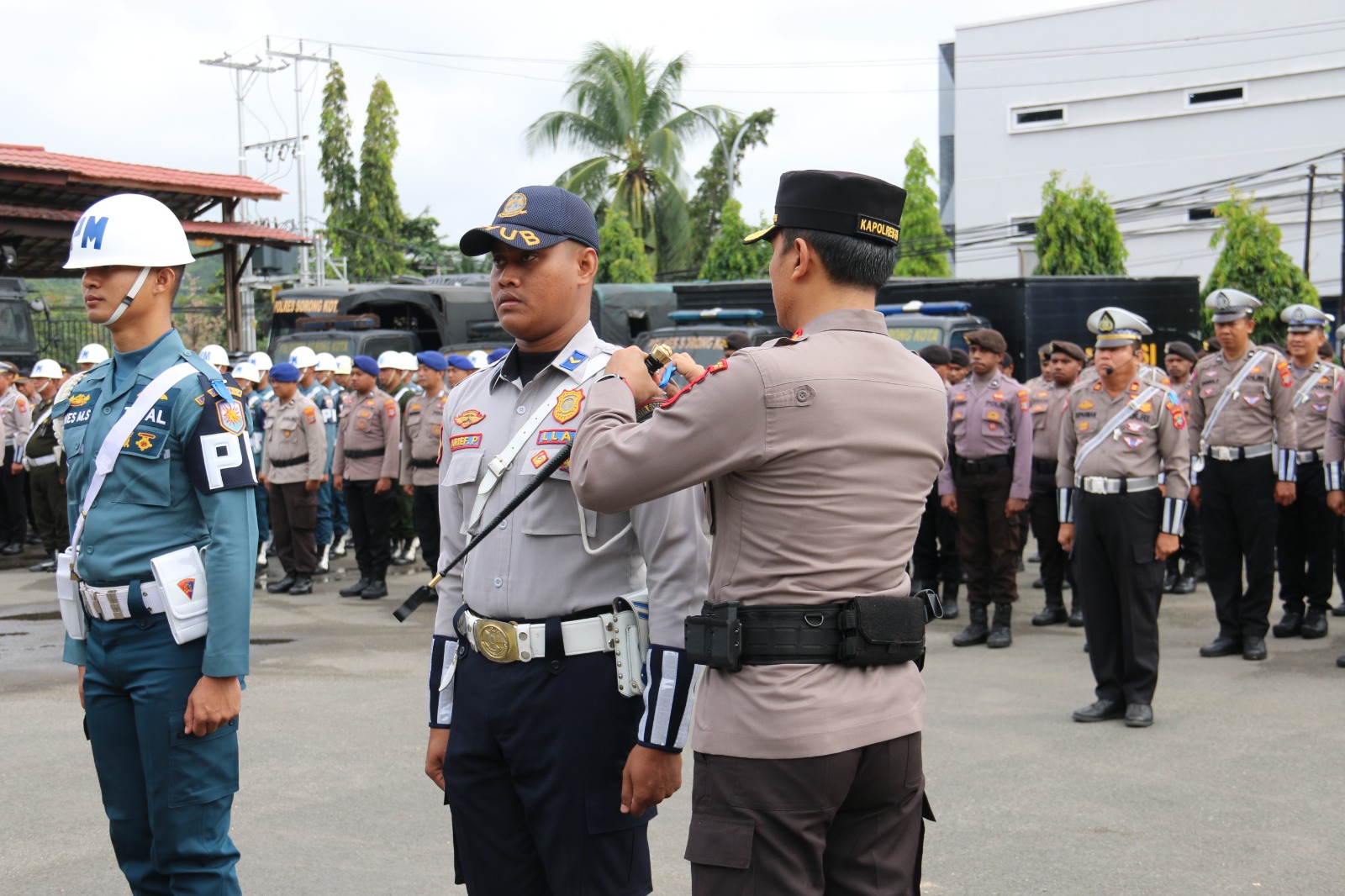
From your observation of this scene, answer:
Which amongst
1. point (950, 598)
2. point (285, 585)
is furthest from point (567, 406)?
point (285, 585)

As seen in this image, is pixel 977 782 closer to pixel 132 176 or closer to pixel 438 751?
pixel 438 751

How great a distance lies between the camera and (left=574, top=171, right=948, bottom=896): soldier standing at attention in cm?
252

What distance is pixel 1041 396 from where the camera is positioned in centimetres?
1105

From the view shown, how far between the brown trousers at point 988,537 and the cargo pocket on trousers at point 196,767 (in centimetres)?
670

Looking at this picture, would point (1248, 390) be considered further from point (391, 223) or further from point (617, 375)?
point (391, 223)

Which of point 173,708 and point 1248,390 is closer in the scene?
point 173,708

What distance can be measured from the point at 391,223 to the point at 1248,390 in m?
38.4

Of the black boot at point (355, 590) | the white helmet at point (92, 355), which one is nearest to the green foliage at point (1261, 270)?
the black boot at point (355, 590)

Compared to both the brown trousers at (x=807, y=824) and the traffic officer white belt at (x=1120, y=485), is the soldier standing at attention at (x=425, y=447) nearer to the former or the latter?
the traffic officer white belt at (x=1120, y=485)

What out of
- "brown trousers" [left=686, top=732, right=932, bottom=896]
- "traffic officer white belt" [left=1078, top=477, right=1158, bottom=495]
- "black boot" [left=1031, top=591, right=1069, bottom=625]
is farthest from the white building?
"brown trousers" [left=686, top=732, right=932, bottom=896]

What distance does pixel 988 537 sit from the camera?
9.47 metres

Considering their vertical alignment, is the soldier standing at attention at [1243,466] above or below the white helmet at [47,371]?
below

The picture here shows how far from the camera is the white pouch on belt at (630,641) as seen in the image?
2924mm

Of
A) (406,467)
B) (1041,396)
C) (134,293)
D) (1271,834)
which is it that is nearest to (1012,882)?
(1271,834)
